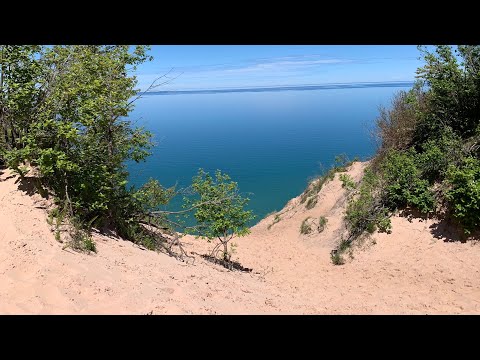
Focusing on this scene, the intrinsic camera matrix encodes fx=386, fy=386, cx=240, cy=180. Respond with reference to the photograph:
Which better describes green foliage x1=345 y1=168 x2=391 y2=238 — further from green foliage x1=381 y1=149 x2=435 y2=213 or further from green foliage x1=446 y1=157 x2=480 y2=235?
green foliage x1=446 y1=157 x2=480 y2=235

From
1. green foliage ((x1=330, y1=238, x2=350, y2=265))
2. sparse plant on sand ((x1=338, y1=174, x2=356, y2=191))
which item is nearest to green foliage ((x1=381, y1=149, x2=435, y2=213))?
A: sparse plant on sand ((x1=338, y1=174, x2=356, y2=191))

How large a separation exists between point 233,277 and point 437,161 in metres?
7.24

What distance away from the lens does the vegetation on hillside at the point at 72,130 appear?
840 centimetres

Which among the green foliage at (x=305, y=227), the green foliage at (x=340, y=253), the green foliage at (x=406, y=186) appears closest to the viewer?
the green foliage at (x=406, y=186)

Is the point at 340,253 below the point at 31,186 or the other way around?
below

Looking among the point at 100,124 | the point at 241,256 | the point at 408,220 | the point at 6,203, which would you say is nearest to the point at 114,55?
the point at 100,124

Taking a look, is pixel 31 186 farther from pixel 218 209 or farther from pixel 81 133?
pixel 218 209

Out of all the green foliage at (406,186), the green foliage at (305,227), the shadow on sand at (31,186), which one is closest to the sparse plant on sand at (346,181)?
the green foliage at (406,186)

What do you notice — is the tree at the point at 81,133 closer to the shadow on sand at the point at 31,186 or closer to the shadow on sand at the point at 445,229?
the shadow on sand at the point at 31,186

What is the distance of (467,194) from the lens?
10.2 metres

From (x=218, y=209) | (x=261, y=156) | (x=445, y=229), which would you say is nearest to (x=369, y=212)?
(x=445, y=229)

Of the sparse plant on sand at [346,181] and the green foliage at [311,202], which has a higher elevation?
the sparse plant on sand at [346,181]

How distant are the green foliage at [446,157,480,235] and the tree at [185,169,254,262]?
19.1ft
